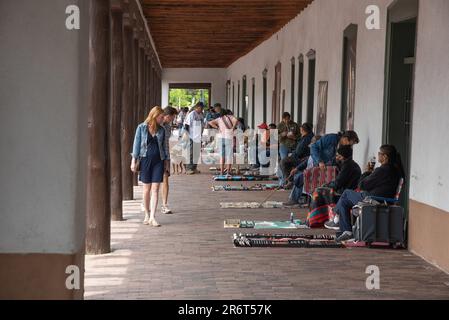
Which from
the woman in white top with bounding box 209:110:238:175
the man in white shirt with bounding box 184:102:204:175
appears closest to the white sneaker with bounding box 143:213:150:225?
the woman in white top with bounding box 209:110:238:175

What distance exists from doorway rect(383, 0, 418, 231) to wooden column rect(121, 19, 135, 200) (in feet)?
→ 16.2

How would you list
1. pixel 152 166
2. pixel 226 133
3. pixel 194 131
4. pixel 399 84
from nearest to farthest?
1. pixel 399 84
2. pixel 152 166
3. pixel 226 133
4. pixel 194 131

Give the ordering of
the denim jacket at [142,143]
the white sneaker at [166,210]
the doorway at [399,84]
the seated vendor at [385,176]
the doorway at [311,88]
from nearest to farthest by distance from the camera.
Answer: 1. the seated vendor at [385,176]
2. the doorway at [399,84]
3. the denim jacket at [142,143]
4. the white sneaker at [166,210]
5. the doorway at [311,88]

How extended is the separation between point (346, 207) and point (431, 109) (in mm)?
1779

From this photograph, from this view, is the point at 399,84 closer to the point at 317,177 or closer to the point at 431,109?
the point at 431,109

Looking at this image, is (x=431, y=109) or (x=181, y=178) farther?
(x=181, y=178)

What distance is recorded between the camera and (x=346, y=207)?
9789 mm

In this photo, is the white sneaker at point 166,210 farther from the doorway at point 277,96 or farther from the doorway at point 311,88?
the doorway at point 277,96

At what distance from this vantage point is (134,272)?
7824 mm

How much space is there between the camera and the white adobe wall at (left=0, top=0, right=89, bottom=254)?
18.3 ft

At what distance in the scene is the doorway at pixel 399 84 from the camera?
10.2m

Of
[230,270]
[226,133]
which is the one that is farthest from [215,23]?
[230,270]

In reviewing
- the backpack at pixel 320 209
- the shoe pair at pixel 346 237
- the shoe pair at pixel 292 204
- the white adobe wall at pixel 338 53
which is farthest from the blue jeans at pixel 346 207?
the shoe pair at pixel 292 204

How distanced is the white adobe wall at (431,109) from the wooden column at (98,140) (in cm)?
350
